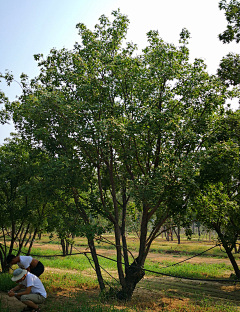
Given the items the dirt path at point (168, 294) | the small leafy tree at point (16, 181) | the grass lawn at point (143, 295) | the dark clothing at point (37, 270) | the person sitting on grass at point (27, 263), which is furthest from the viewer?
the small leafy tree at point (16, 181)

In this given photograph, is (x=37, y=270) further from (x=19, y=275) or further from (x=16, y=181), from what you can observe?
(x=16, y=181)

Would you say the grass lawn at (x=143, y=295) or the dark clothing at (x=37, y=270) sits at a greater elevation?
the dark clothing at (x=37, y=270)

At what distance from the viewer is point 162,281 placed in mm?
15516

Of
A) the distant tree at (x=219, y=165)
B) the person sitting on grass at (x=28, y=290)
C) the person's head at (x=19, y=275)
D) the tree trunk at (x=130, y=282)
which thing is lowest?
the tree trunk at (x=130, y=282)

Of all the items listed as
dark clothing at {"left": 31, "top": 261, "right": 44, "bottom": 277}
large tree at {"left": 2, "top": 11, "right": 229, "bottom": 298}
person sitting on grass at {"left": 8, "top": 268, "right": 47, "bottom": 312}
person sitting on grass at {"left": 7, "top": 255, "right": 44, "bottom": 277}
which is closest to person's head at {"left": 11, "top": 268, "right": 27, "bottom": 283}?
person sitting on grass at {"left": 8, "top": 268, "right": 47, "bottom": 312}

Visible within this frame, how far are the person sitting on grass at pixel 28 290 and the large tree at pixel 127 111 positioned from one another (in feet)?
12.3

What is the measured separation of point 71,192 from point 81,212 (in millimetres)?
846

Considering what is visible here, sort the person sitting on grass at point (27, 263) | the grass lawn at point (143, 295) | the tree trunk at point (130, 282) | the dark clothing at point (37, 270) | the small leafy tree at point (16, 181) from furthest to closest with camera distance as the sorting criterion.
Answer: the small leafy tree at point (16, 181) → the tree trunk at point (130, 282) → the grass lawn at point (143, 295) → the dark clothing at point (37, 270) → the person sitting on grass at point (27, 263)

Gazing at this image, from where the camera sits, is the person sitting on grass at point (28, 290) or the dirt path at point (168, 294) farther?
the dirt path at point (168, 294)

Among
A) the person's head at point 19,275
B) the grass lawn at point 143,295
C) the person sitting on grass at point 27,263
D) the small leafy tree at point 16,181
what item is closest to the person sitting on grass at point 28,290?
the person's head at point 19,275

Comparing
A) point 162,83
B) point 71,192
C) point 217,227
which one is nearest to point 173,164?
point 162,83

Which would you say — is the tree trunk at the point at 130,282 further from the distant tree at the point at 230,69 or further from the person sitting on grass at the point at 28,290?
the distant tree at the point at 230,69

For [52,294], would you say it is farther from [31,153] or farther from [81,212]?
[31,153]

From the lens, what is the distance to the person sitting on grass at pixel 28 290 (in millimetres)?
5841
